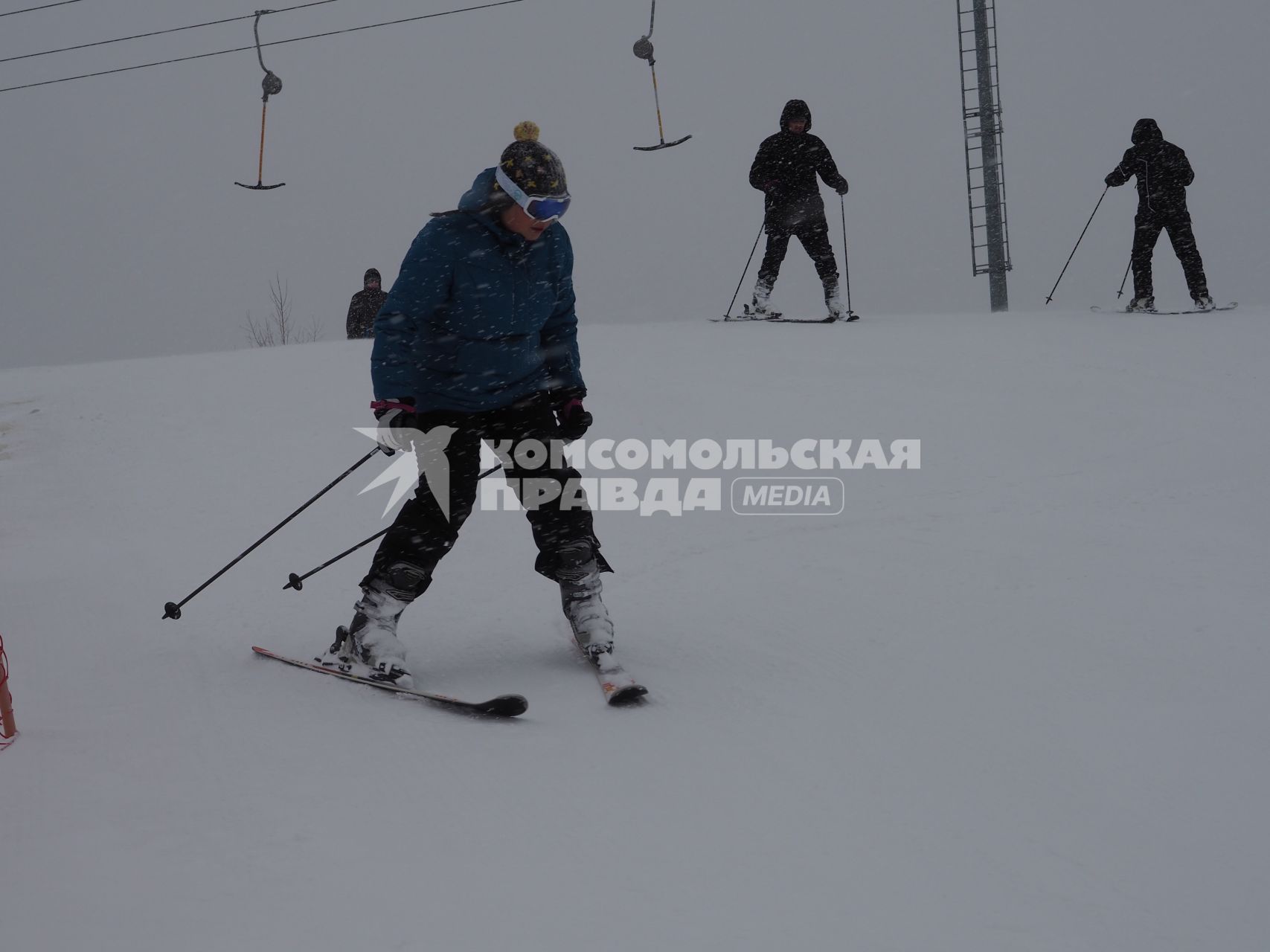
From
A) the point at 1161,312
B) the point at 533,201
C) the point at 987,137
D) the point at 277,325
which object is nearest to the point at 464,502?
the point at 533,201

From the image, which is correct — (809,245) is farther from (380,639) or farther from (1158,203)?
(380,639)

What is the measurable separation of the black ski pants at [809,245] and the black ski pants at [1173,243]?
108 inches

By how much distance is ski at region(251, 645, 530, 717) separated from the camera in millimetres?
2900

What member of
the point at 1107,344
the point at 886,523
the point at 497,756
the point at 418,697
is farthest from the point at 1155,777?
the point at 1107,344

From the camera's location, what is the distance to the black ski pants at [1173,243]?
1010 cm

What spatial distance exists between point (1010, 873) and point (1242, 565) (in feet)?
8.19

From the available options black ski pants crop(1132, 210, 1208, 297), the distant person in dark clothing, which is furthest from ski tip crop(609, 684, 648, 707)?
the distant person in dark clothing

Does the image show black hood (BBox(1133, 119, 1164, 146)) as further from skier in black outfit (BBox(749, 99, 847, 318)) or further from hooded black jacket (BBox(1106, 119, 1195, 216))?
skier in black outfit (BBox(749, 99, 847, 318))

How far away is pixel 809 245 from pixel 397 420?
24.5ft

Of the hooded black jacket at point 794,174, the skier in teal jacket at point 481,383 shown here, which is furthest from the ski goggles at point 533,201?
the hooded black jacket at point 794,174

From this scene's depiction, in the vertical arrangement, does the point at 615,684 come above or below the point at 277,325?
below

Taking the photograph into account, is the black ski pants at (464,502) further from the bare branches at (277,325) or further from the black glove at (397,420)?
the bare branches at (277,325)

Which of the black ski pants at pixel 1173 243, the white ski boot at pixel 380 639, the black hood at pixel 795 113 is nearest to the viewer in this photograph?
the white ski boot at pixel 380 639

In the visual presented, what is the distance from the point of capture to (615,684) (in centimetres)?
310
